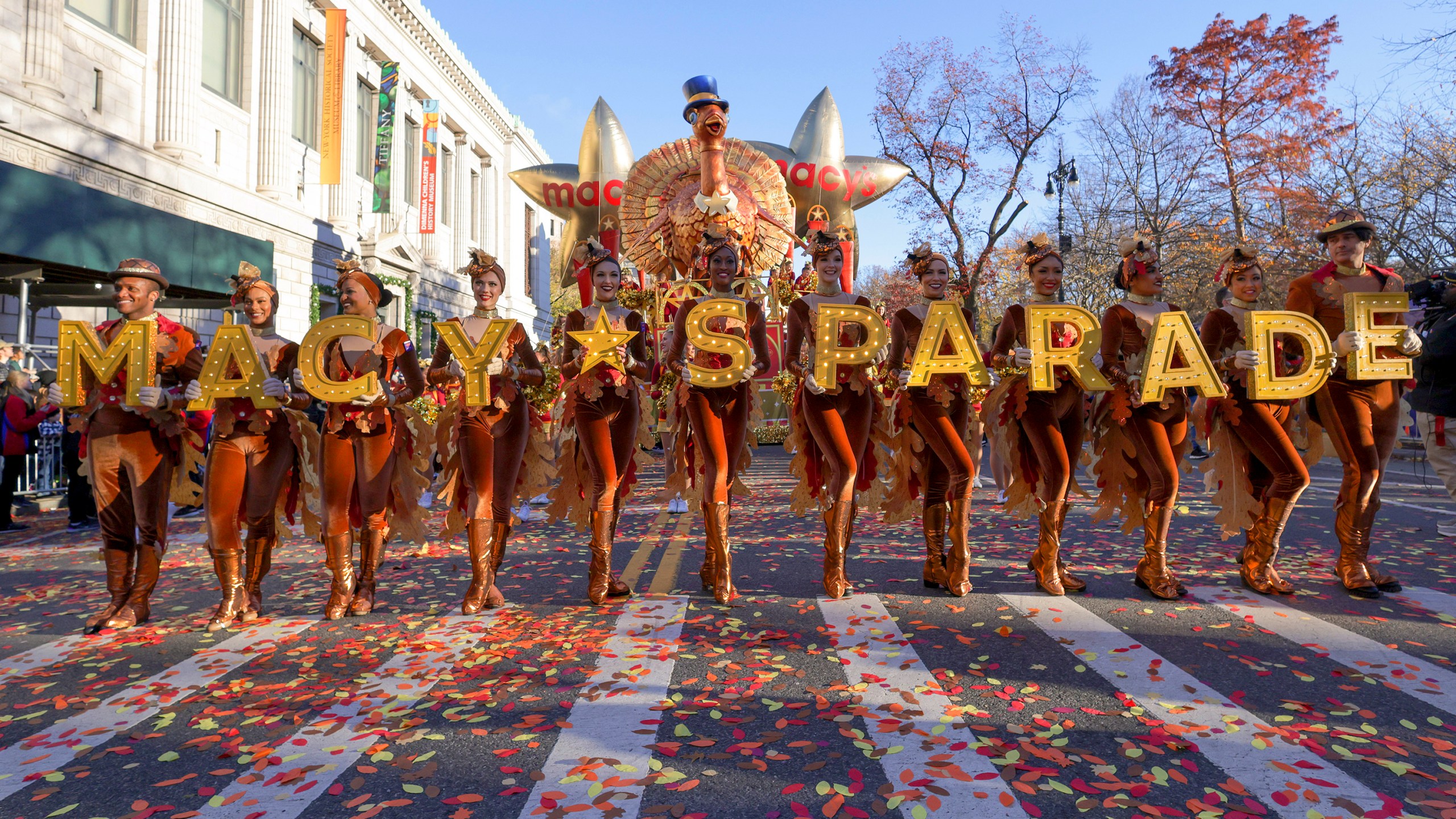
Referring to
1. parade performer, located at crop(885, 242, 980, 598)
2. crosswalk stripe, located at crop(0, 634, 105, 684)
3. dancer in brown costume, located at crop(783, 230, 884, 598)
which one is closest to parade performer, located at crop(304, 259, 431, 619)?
crosswalk stripe, located at crop(0, 634, 105, 684)

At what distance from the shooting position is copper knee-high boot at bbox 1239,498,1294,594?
18.3 feet

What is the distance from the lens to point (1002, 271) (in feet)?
122

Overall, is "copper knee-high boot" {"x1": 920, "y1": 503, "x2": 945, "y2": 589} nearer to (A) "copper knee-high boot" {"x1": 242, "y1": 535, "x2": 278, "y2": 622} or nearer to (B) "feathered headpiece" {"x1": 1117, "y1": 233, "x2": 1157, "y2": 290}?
(B) "feathered headpiece" {"x1": 1117, "y1": 233, "x2": 1157, "y2": 290}

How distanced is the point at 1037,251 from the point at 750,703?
13.1 feet

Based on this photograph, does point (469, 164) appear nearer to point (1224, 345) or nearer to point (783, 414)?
point (783, 414)

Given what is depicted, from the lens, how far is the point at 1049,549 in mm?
5695

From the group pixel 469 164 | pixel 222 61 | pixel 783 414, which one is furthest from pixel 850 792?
pixel 469 164

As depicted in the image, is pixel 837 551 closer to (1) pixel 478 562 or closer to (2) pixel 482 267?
A: (1) pixel 478 562

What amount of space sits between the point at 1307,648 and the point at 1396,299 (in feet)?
9.18

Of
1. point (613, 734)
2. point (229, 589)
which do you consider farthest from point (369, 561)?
point (613, 734)

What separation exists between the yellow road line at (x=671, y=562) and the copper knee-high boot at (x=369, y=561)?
6.20 ft

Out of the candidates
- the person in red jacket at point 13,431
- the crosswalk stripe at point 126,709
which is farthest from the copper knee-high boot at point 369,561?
the person in red jacket at point 13,431


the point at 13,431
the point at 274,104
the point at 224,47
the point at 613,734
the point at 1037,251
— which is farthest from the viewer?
the point at 274,104

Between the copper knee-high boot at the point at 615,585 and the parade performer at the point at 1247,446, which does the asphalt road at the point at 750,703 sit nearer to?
the copper knee-high boot at the point at 615,585
